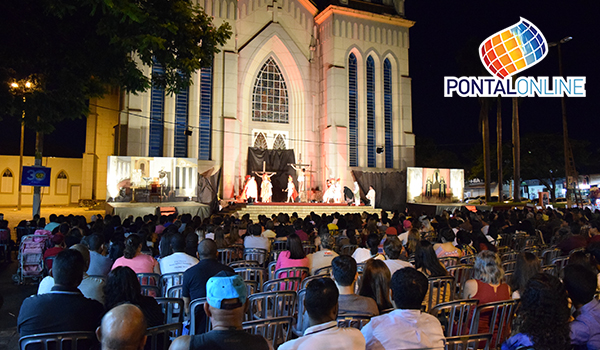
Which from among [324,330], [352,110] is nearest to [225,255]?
[324,330]

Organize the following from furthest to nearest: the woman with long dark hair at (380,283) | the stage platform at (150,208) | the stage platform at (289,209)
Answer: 1. the stage platform at (289,209)
2. the stage platform at (150,208)
3. the woman with long dark hair at (380,283)

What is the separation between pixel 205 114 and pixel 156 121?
2.69m

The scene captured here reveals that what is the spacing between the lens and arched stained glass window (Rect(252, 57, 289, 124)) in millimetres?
27297

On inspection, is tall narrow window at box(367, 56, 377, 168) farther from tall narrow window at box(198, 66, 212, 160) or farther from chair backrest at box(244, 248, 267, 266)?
chair backrest at box(244, 248, 267, 266)

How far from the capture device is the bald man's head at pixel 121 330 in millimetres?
2035

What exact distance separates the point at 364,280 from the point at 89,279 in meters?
2.60

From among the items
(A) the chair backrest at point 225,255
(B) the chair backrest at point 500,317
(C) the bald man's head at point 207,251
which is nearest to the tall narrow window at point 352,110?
(A) the chair backrest at point 225,255

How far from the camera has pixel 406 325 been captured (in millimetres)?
2855

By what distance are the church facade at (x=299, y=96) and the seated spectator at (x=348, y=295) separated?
20874 millimetres

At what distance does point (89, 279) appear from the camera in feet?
13.5

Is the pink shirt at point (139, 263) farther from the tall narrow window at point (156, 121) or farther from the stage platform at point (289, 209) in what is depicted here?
the tall narrow window at point (156, 121)

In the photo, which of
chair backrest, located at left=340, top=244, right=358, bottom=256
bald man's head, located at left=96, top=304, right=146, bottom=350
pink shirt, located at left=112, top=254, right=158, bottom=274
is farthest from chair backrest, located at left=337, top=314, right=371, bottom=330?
chair backrest, located at left=340, top=244, right=358, bottom=256

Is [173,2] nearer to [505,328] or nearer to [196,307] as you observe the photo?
[196,307]

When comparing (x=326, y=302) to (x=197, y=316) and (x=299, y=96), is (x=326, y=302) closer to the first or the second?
(x=197, y=316)
